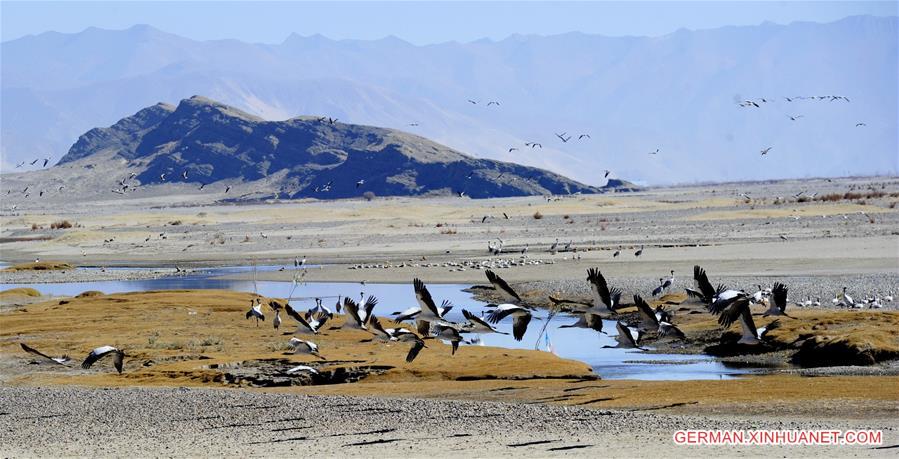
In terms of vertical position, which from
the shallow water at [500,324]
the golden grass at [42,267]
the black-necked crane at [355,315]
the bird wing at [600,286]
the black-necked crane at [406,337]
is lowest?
the shallow water at [500,324]

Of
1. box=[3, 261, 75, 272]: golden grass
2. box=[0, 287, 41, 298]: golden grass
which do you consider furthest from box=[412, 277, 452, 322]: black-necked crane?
box=[3, 261, 75, 272]: golden grass

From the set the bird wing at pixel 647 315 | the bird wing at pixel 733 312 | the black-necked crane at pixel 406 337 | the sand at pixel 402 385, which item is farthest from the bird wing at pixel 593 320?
the black-necked crane at pixel 406 337

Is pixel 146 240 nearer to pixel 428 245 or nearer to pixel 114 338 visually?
pixel 428 245

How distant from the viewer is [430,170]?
19988cm

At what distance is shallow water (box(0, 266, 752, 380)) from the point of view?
25844 mm

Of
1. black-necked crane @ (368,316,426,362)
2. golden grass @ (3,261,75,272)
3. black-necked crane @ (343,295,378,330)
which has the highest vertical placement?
black-necked crane @ (343,295,378,330)

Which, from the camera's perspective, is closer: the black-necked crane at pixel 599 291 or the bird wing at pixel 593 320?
the black-necked crane at pixel 599 291

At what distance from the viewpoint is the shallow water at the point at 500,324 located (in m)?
25.8

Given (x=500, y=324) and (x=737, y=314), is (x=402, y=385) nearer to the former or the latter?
(x=737, y=314)

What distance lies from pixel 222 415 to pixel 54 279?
40152 mm

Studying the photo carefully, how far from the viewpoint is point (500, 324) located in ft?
121

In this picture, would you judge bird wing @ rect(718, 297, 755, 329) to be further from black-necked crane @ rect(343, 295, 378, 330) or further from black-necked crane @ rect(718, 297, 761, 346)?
black-necked crane @ rect(343, 295, 378, 330)

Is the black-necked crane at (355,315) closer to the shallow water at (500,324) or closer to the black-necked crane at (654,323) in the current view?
the shallow water at (500,324)

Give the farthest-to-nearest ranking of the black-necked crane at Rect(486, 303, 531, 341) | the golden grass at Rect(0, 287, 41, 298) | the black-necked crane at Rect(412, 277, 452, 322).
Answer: the golden grass at Rect(0, 287, 41, 298) < the black-necked crane at Rect(412, 277, 452, 322) < the black-necked crane at Rect(486, 303, 531, 341)
